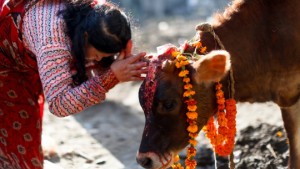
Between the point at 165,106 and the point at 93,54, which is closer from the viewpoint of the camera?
the point at 165,106

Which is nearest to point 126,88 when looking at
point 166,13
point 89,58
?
point 89,58

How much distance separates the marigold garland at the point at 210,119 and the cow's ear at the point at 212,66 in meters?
0.08

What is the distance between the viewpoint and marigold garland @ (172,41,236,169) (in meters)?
3.60

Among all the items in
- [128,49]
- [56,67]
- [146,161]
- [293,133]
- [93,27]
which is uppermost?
[93,27]

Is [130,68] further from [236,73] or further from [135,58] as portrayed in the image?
[236,73]

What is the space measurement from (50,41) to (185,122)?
88cm

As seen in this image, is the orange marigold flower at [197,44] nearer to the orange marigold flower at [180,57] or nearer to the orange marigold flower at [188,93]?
the orange marigold flower at [180,57]

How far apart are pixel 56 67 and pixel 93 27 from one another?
1.00 feet

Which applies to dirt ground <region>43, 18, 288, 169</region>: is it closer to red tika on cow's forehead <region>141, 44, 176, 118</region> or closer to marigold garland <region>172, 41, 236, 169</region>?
red tika on cow's forehead <region>141, 44, 176, 118</region>

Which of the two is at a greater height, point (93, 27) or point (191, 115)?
point (93, 27)

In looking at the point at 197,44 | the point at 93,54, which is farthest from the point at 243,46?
the point at 93,54

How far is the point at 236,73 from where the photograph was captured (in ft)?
12.8

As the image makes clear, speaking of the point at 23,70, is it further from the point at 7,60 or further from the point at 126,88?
the point at 126,88

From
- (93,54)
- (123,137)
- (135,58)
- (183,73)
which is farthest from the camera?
(123,137)
